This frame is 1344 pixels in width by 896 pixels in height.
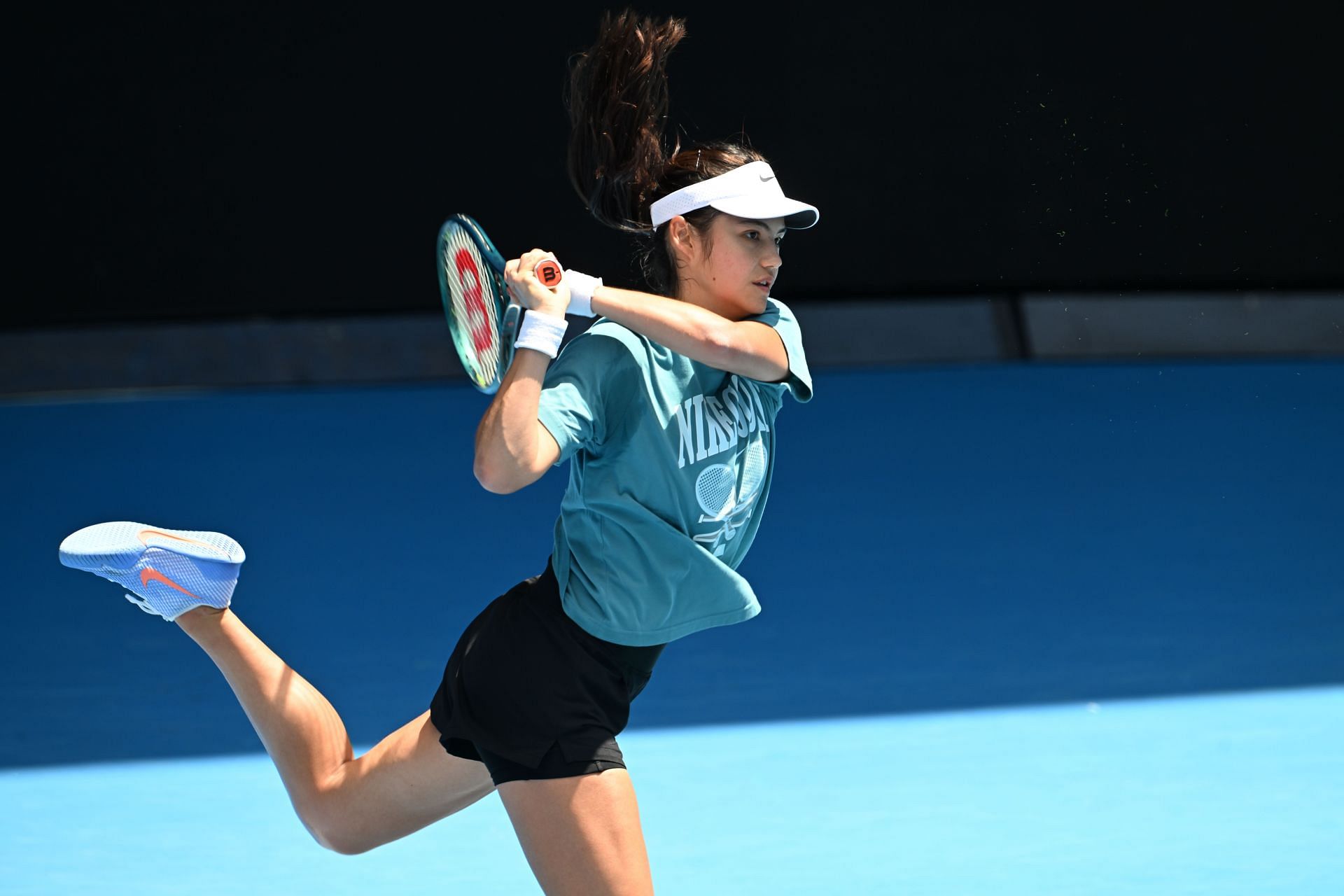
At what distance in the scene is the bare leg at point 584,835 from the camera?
220 cm

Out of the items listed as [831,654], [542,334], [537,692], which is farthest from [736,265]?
[831,654]

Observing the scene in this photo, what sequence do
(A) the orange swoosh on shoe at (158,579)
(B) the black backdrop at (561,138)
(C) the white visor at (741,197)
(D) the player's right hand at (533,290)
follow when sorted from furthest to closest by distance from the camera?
(B) the black backdrop at (561,138) < (A) the orange swoosh on shoe at (158,579) < (C) the white visor at (741,197) < (D) the player's right hand at (533,290)

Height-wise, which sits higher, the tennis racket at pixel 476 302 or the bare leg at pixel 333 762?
the tennis racket at pixel 476 302

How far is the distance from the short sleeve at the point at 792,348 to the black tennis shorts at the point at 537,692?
46 cm

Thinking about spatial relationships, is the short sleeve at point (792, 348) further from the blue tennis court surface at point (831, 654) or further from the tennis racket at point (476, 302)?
the blue tennis court surface at point (831, 654)

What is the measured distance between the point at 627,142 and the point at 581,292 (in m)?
0.51

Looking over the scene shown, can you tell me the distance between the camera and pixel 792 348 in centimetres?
246

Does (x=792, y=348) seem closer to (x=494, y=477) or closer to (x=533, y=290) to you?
(x=533, y=290)

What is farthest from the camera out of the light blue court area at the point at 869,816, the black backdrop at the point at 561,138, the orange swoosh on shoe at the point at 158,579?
the black backdrop at the point at 561,138

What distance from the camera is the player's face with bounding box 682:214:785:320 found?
8.07 ft

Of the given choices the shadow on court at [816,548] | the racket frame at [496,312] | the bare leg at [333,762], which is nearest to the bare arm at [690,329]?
the racket frame at [496,312]

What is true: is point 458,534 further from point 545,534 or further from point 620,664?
point 620,664

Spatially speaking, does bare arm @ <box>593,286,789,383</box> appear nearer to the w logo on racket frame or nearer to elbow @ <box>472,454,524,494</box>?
the w logo on racket frame

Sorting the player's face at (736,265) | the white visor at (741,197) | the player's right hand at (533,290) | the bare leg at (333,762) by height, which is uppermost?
the white visor at (741,197)
